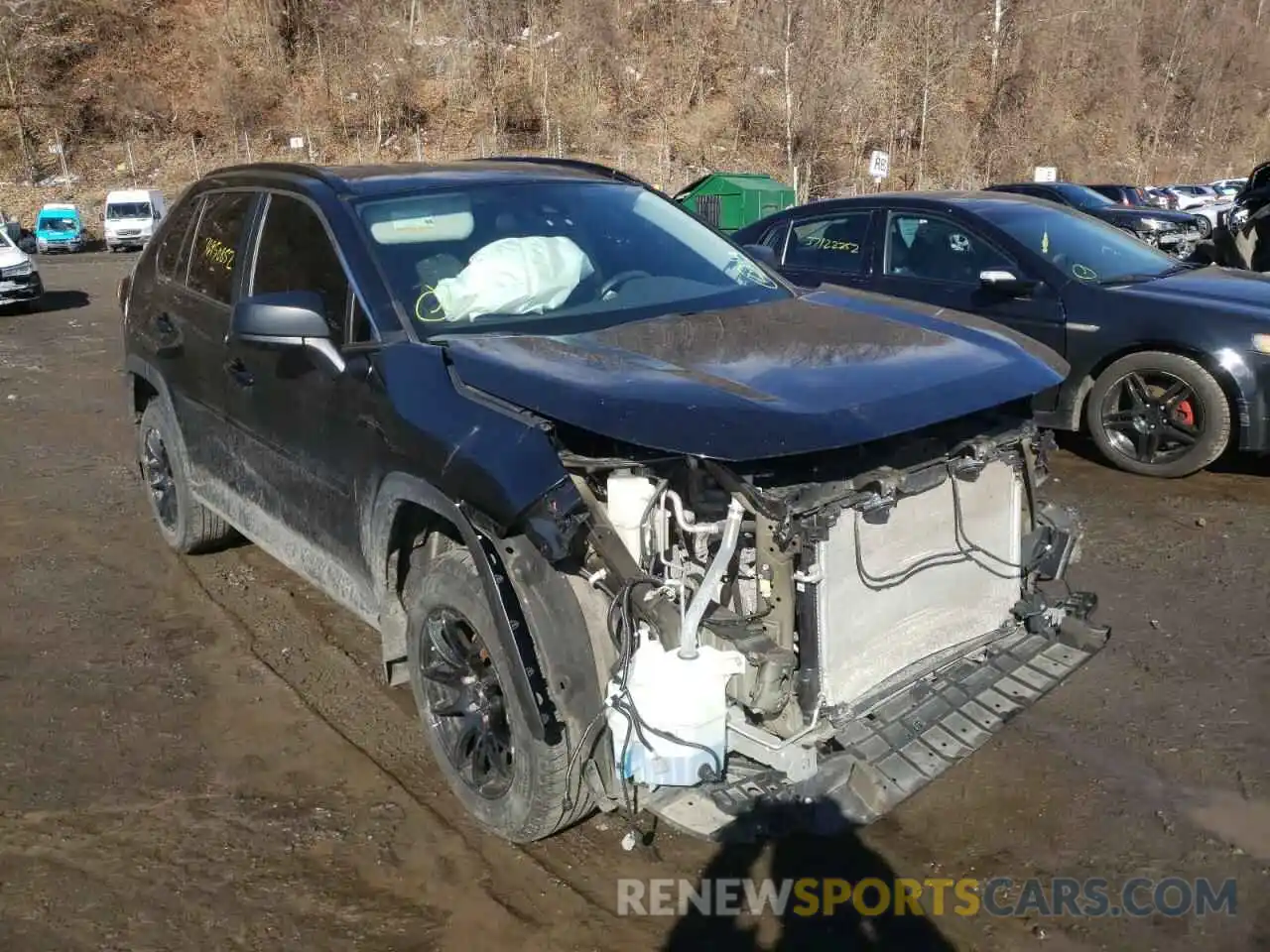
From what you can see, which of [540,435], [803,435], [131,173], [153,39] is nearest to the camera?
[803,435]

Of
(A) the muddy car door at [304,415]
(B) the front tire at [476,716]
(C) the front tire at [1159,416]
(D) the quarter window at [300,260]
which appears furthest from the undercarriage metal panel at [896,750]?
(C) the front tire at [1159,416]

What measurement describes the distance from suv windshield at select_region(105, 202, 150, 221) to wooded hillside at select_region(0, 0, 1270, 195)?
10506 millimetres

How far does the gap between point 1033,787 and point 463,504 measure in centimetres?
202

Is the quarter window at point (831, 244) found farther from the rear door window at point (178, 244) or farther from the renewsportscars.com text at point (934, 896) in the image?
the renewsportscars.com text at point (934, 896)

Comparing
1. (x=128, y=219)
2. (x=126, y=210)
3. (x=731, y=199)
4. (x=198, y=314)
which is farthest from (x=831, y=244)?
(x=126, y=210)

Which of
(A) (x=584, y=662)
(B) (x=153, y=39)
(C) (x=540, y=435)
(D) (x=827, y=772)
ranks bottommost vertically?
(D) (x=827, y=772)

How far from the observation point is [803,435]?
252 cm

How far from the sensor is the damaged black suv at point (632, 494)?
8.69 ft

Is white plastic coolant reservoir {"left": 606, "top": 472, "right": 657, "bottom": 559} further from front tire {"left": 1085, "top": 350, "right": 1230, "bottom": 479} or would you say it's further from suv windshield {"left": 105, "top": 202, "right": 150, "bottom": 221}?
suv windshield {"left": 105, "top": 202, "right": 150, "bottom": 221}

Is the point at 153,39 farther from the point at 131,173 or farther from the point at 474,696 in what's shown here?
the point at 474,696

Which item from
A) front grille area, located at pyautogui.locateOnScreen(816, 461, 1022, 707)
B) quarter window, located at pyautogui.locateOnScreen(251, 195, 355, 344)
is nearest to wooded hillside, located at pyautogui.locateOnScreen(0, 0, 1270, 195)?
quarter window, located at pyautogui.locateOnScreen(251, 195, 355, 344)

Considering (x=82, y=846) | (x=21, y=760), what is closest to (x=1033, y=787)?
(x=82, y=846)

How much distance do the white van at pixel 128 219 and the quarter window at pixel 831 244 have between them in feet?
97.3

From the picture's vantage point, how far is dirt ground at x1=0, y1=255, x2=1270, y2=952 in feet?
9.26
